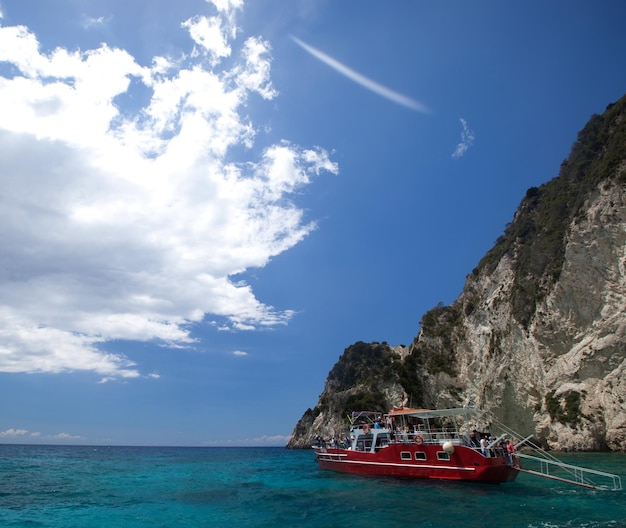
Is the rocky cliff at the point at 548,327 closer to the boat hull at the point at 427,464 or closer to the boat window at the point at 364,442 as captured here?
the boat window at the point at 364,442

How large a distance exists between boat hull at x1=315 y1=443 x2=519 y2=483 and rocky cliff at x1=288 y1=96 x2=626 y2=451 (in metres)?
4.59

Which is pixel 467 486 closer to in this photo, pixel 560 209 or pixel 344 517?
pixel 344 517

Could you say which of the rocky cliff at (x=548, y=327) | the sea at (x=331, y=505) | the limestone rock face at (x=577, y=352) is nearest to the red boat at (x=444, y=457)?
the sea at (x=331, y=505)

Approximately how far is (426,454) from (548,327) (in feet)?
92.3

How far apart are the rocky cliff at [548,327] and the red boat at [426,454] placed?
10.4 ft

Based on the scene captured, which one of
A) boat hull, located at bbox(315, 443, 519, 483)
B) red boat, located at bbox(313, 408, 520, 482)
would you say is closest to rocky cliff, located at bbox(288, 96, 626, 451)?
red boat, located at bbox(313, 408, 520, 482)

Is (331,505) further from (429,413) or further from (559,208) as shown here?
(559,208)

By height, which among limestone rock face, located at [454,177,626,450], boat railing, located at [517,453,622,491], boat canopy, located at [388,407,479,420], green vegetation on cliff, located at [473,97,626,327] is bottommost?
boat railing, located at [517,453,622,491]

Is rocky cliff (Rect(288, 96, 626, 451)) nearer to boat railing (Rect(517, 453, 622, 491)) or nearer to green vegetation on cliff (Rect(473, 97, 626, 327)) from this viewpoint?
green vegetation on cliff (Rect(473, 97, 626, 327))

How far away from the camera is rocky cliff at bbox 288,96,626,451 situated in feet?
130

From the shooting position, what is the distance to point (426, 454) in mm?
26469

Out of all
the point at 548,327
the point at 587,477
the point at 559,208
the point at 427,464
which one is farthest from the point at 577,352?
the point at 427,464

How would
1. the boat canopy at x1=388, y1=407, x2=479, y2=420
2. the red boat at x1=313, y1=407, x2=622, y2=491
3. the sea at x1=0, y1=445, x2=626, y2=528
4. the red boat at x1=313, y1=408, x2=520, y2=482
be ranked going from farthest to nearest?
the boat canopy at x1=388, y1=407, x2=479, y2=420 < the red boat at x1=313, y1=408, x2=520, y2=482 < the red boat at x1=313, y1=407, x2=622, y2=491 < the sea at x1=0, y1=445, x2=626, y2=528

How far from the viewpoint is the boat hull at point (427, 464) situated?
23547 mm
